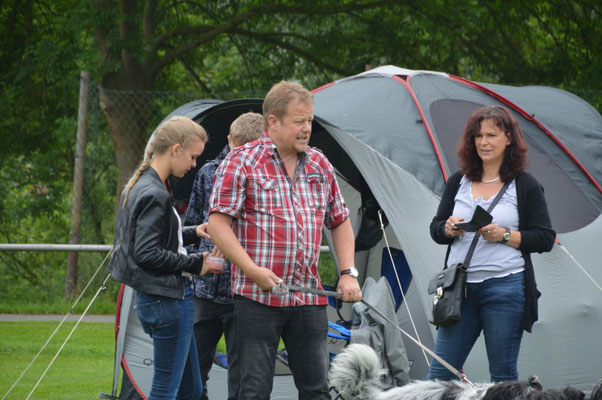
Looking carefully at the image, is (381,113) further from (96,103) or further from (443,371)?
(96,103)

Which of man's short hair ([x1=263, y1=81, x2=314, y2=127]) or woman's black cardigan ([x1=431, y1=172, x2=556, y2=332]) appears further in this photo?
woman's black cardigan ([x1=431, y1=172, x2=556, y2=332])

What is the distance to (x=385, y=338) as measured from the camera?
4.86 meters

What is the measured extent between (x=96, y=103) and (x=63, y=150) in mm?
2587

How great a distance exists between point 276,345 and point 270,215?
1.68 feet

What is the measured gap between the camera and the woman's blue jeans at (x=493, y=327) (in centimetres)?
336

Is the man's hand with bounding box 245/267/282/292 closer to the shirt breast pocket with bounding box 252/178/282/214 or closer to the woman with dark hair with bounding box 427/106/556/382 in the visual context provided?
the shirt breast pocket with bounding box 252/178/282/214

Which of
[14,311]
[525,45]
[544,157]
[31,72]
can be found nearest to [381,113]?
[544,157]

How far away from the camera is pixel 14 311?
8.53 meters

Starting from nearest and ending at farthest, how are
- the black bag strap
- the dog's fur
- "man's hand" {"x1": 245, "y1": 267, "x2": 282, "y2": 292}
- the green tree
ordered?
the dog's fur → "man's hand" {"x1": 245, "y1": 267, "x2": 282, "y2": 292} → the black bag strap → the green tree

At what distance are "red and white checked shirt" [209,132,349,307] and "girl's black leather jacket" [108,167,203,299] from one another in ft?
1.26

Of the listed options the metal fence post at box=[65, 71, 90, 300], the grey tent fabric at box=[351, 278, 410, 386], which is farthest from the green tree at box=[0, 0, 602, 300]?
the grey tent fabric at box=[351, 278, 410, 386]

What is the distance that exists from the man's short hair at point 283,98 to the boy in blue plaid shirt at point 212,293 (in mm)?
1025

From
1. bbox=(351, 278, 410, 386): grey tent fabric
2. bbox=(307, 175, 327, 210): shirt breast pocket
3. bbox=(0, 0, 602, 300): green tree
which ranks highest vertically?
bbox=(0, 0, 602, 300): green tree

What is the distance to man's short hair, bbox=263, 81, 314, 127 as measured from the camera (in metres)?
2.97
